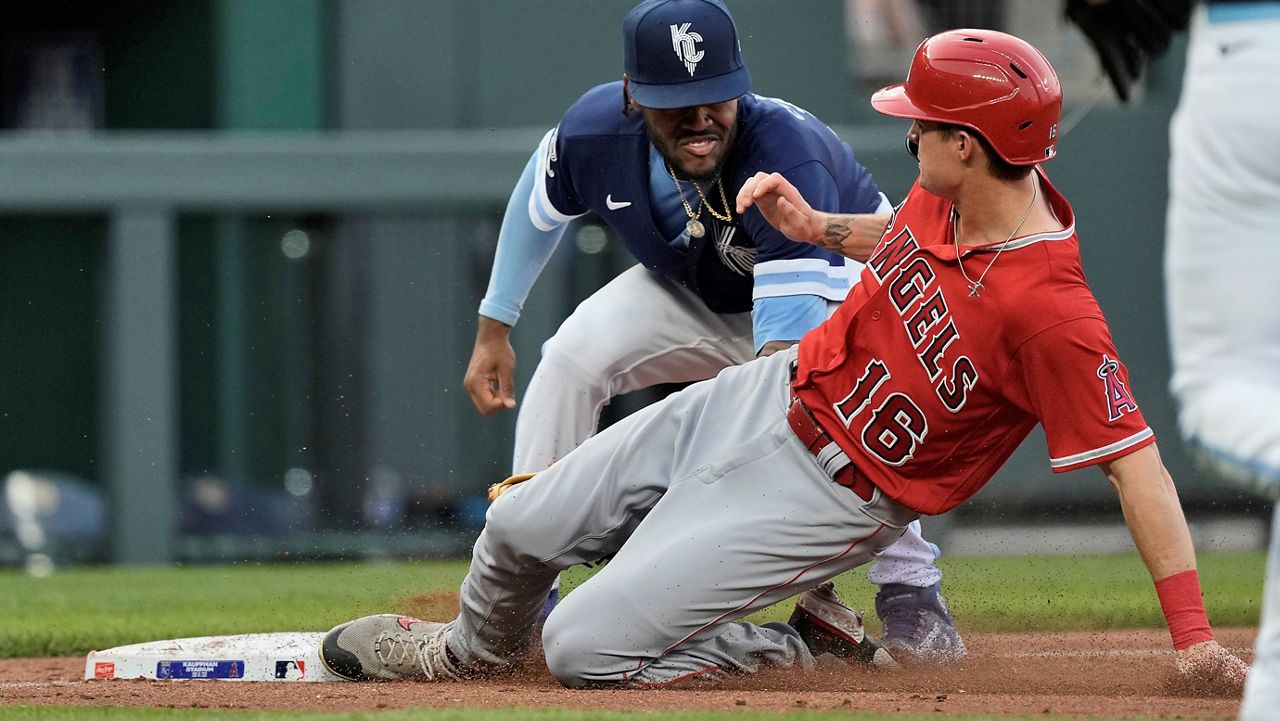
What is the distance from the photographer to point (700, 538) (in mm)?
4219

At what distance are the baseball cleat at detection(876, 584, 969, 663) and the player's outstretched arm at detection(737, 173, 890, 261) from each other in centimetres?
112

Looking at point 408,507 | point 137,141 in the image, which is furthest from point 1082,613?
point 137,141

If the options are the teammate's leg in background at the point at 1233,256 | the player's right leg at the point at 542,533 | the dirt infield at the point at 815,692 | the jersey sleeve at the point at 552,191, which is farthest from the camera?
the jersey sleeve at the point at 552,191

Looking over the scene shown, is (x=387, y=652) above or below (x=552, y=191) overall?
below

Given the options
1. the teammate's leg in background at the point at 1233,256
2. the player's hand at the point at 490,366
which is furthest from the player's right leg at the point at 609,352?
the teammate's leg in background at the point at 1233,256

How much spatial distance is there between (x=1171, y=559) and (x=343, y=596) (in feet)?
14.5

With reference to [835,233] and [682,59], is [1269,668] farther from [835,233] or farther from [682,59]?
[682,59]

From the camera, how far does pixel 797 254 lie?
4.66 metres

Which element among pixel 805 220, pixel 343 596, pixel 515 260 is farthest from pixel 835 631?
pixel 343 596

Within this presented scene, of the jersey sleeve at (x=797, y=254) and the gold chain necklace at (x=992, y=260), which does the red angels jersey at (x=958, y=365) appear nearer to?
the gold chain necklace at (x=992, y=260)

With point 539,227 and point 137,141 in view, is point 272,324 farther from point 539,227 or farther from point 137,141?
point 539,227

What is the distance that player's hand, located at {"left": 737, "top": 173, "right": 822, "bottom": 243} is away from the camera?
424 cm

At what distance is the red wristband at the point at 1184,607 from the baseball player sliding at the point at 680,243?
3.65 ft

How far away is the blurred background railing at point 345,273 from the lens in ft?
34.5
